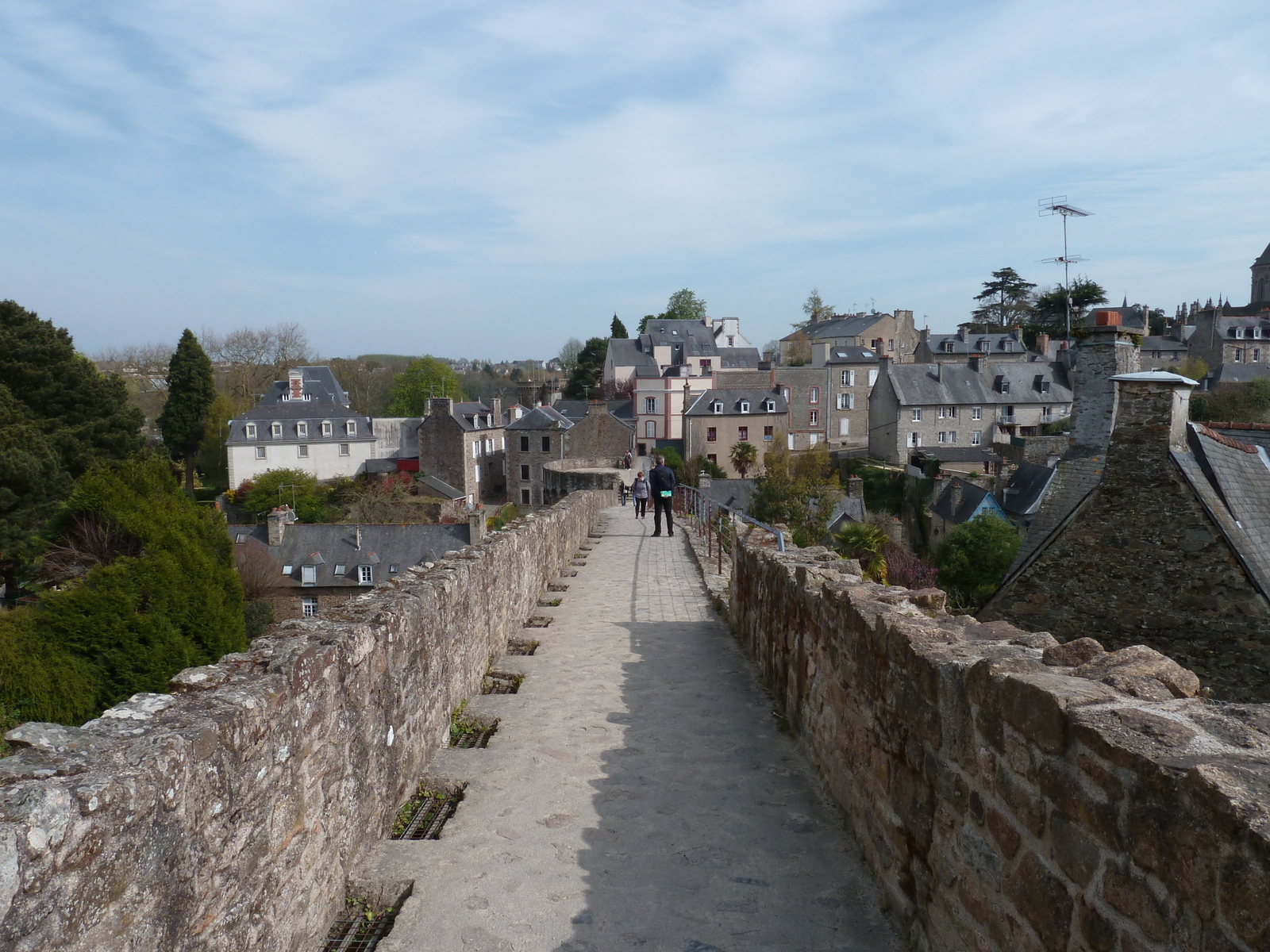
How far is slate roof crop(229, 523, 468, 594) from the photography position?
37.2 metres

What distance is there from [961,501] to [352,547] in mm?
27492

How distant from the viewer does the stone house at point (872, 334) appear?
7231 cm

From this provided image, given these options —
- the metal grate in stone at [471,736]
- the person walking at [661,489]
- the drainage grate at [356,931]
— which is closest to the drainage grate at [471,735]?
the metal grate in stone at [471,736]

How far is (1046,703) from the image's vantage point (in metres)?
2.60

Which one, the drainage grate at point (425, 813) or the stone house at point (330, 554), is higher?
the drainage grate at point (425, 813)

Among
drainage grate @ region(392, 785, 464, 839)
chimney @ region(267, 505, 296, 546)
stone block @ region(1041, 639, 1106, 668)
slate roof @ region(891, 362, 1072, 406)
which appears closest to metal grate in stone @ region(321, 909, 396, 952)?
drainage grate @ region(392, 785, 464, 839)

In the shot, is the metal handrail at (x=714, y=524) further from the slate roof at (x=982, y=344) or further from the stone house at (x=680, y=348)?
the slate roof at (x=982, y=344)

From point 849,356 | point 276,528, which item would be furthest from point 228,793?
point 849,356

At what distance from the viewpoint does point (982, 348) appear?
A: 65750mm

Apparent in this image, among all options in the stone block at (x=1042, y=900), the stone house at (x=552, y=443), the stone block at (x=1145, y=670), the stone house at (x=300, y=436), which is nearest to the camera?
the stone block at (x=1042, y=900)

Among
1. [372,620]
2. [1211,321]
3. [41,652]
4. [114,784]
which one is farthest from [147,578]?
[1211,321]

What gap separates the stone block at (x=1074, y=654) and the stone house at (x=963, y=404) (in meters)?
54.4

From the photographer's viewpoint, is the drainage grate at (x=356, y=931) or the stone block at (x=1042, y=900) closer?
the stone block at (x=1042, y=900)

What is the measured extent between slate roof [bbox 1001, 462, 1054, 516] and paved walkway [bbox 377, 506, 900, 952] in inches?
1209
